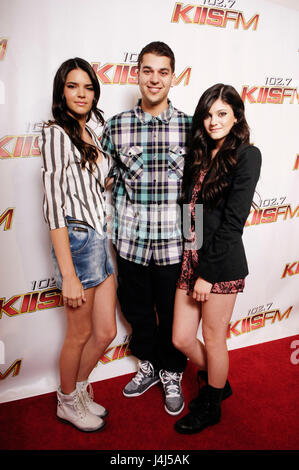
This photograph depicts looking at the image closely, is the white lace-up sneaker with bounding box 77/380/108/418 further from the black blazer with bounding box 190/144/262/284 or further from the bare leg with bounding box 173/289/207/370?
the black blazer with bounding box 190/144/262/284

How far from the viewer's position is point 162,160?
1563mm

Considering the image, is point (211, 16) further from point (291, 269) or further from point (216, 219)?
point (291, 269)

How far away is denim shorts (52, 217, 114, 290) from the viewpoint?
53.0 inches

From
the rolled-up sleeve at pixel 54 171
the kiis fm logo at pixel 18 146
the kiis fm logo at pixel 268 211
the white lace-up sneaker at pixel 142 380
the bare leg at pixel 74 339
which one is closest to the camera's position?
the rolled-up sleeve at pixel 54 171

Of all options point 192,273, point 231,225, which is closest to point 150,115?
point 231,225

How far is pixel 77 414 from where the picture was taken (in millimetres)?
1660

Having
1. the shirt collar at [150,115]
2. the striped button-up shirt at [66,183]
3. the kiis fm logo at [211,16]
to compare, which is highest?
the kiis fm logo at [211,16]

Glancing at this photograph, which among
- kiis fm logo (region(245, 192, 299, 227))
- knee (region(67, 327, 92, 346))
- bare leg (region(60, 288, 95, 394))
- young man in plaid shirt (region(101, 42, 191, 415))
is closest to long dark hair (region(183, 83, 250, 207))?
young man in plaid shirt (region(101, 42, 191, 415))

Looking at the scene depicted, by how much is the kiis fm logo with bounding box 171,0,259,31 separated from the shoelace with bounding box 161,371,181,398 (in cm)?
202

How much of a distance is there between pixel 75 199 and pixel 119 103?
766 millimetres

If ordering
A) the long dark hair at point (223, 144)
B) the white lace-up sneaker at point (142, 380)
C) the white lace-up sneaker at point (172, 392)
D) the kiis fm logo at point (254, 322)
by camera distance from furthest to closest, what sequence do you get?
the kiis fm logo at point (254, 322), the white lace-up sneaker at point (142, 380), the white lace-up sneaker at point (172, 392), the long dark hair at point (223, 144)

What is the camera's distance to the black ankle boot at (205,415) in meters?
1.64

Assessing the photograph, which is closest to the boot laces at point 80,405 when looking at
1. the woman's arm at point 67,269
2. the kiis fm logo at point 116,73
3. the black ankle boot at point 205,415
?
the black ankle boot at point 205,415

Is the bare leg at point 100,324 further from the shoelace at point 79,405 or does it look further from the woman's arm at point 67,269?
the woman's arm at point 67,269
